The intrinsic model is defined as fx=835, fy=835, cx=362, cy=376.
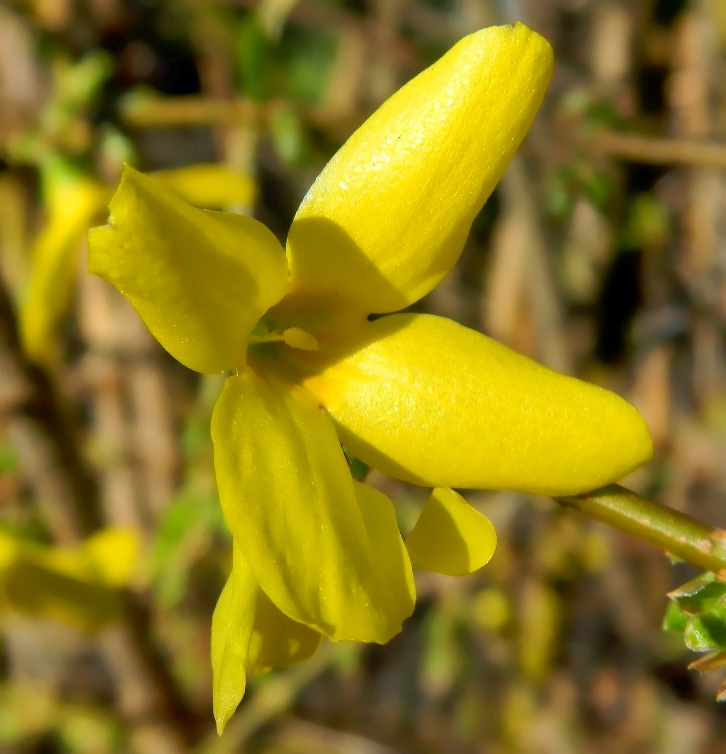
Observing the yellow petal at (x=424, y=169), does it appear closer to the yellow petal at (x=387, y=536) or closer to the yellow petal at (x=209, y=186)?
the yellow petal at (x=387, y=536)

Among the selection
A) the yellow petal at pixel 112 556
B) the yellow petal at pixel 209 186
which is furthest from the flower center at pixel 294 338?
the yellow petal at pixel 112 556

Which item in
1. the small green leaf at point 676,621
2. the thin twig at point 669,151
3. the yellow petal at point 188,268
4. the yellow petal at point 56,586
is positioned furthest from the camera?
the yellow petal at point 56,586

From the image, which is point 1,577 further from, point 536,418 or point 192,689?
point 192,689

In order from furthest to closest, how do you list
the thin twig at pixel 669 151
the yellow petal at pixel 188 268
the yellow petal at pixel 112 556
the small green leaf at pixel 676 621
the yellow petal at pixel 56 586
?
the yellow petal at pixel 112 556 → the yellow petal at pixel 56 586 → the thin twig at pixel 669 151 → the small green leaf at pixel 676 621 → the yellow petal at pixel 188 268

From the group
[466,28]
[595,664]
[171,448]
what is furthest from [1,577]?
[595,664]

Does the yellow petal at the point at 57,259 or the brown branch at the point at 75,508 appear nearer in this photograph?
the yellow petal at the point at 57,259

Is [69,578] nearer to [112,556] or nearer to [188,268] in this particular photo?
[112,556]
